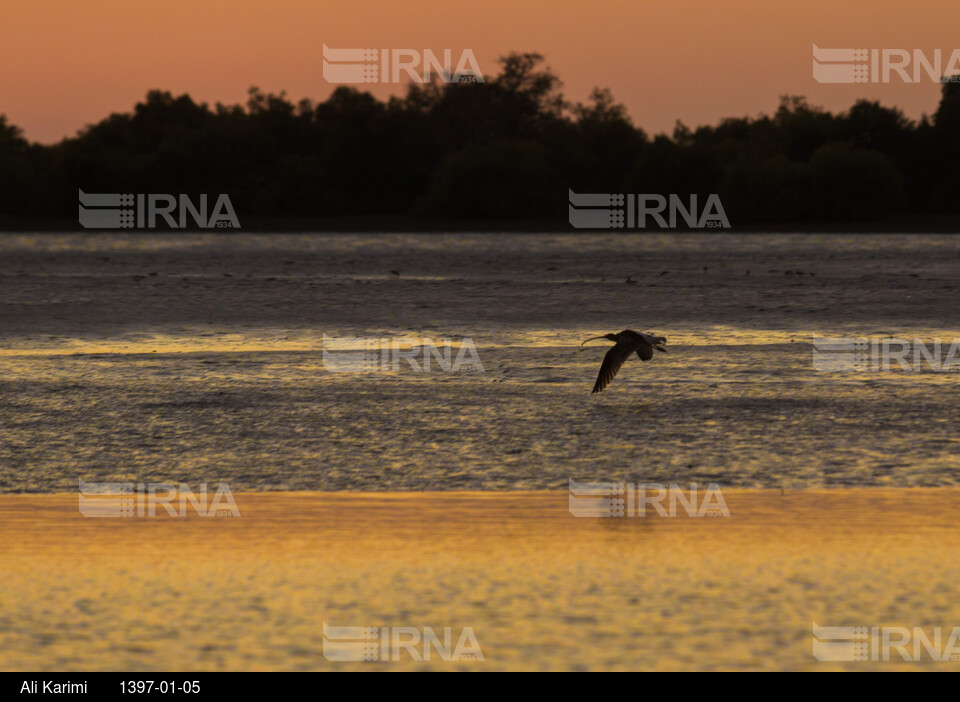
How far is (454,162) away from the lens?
8550cm

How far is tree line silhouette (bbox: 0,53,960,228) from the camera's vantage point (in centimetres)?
7906

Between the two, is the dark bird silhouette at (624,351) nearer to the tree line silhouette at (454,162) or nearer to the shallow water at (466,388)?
the shallow water at (466,388)

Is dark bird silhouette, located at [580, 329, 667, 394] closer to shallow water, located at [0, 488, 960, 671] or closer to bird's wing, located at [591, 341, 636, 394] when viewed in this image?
bird's wing, located at [591, 341, 636, 394]

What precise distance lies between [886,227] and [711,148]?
61.7 ft

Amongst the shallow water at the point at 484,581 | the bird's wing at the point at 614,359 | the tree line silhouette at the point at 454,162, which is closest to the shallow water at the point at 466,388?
the bird's wing at the point at 614,359

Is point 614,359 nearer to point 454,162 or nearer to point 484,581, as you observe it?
point 484,581

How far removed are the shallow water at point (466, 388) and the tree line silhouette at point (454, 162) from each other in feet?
165

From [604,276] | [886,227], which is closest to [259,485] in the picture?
[604,276]

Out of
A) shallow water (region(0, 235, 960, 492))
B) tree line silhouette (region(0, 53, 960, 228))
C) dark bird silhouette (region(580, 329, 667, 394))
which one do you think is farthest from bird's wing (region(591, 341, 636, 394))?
tree line silhouette (region(0, 53, 960, 228))

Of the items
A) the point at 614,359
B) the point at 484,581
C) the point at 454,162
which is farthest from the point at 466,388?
the point at 454,162

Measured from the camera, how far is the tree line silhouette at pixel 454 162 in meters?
79.1

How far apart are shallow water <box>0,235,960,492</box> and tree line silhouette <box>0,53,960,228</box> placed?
50352 millimetres

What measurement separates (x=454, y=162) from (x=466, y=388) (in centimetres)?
7331

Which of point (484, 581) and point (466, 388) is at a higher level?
point (466, 388)
